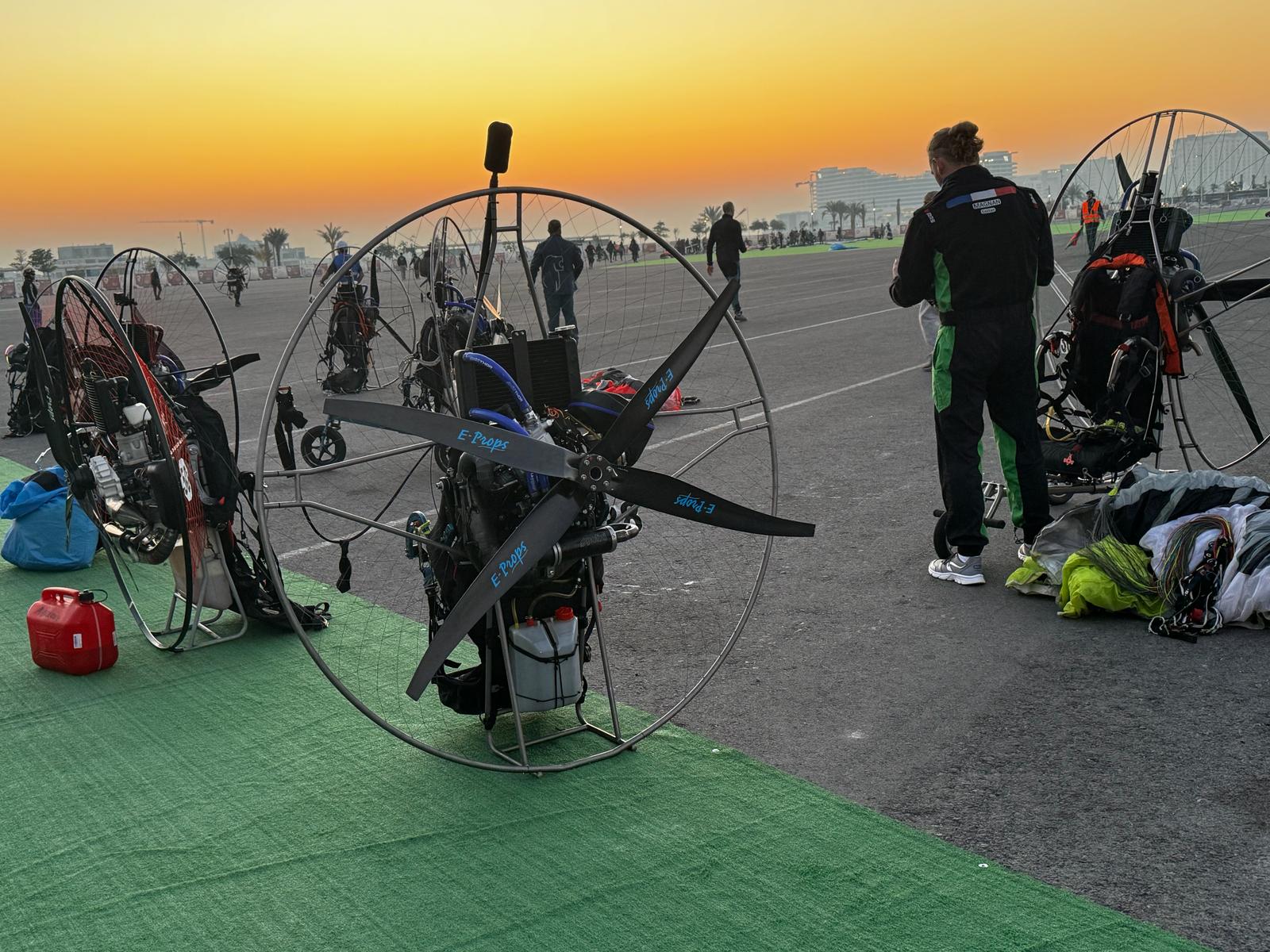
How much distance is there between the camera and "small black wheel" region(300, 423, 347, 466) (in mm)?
8180

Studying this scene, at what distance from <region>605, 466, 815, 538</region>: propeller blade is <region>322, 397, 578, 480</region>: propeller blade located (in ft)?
0.78

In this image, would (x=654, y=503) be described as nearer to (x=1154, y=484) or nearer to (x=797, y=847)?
(x=797, y=847)

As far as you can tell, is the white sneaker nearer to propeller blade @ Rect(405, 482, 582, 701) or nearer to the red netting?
propeller blade @ Rect(405, 482, 582, 701)

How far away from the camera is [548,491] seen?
3301mm

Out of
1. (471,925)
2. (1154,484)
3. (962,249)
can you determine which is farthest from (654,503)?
(1154,484)

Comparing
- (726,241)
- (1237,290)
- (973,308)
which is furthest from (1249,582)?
(726,241)

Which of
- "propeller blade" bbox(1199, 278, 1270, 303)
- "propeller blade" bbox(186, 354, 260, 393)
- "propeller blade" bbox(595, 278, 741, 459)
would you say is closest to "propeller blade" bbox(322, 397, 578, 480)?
"propeller blade" bbox(595, 278, 741, 459)

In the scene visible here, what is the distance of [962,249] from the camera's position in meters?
5.04

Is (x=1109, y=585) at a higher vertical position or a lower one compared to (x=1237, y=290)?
lower

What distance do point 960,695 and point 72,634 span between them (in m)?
3.56

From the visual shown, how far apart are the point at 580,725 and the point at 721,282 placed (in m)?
17.6

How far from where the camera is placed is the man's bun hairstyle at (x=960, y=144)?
512 centimetres

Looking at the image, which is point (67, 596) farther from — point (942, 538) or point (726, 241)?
point (726, 241)

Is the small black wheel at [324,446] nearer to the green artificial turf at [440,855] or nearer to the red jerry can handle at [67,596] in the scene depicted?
the red jerry can handle at [67,596]
